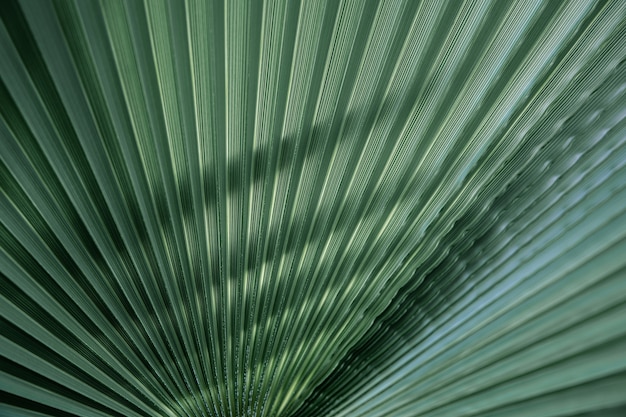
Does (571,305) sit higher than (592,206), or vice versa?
(592,206)

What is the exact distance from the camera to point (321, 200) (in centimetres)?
100

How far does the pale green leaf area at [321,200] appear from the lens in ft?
1.84

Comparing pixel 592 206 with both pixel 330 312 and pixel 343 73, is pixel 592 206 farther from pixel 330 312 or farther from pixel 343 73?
pixel 330 312

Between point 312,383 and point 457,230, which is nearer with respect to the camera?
point 457,230

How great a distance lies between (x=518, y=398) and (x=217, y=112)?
2.07 feet

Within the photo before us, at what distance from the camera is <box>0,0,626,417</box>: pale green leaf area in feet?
1.84

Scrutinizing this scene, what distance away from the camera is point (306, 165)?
0.90m

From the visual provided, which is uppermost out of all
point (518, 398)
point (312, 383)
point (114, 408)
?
point (114, 408)

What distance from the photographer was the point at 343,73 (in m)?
0.73

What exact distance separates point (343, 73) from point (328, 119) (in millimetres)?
108

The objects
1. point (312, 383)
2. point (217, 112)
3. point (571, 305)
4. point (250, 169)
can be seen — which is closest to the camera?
point (571, 305)

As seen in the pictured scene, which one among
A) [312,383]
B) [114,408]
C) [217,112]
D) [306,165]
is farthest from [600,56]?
[114,408]

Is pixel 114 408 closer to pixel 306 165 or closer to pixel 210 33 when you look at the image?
pixel 306 165

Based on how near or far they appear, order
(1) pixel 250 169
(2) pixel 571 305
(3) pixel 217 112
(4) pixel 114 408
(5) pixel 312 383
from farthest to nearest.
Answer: (5) pixel 312 383
(4) pixel 114 408
(1) pixel 250 169
(3) pixel 217 112
(2) pixel 571 305
